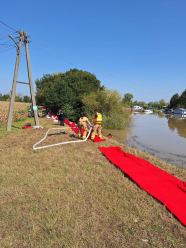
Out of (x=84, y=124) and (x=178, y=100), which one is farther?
(x=178, y=100)

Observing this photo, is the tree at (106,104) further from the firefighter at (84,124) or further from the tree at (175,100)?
the tree at (175,100)

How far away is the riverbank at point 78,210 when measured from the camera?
419cm

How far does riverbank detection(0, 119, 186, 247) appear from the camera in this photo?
4.19 meters

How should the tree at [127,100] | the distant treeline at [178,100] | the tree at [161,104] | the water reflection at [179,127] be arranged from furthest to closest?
the tree at [161,104] → the distant treeline at [178,100] → the tree at [127,100] → the water reflection at [179,127]

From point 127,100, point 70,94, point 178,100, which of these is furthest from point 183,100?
point 70,94

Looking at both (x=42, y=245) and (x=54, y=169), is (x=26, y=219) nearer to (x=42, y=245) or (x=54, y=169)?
(x=42, y=245)

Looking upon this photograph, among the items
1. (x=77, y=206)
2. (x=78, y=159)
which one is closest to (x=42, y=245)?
(x=77, y=206)

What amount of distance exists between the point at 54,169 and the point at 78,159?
1.57 metres

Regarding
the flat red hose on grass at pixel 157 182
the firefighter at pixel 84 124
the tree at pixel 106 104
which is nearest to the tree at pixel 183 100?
the tree at pixel 106 104

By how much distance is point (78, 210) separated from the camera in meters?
5.17

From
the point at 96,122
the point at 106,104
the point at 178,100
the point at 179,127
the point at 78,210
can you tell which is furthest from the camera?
the point at 178,100

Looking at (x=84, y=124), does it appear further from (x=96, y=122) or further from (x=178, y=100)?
(x=178, y=100)

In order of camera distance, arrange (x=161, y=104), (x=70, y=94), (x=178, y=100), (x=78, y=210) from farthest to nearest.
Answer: (x=161, y=104), (x=178, y=100), (x=70, y=94), (x=78, y=210)

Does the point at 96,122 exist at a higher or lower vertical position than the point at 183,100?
lower
